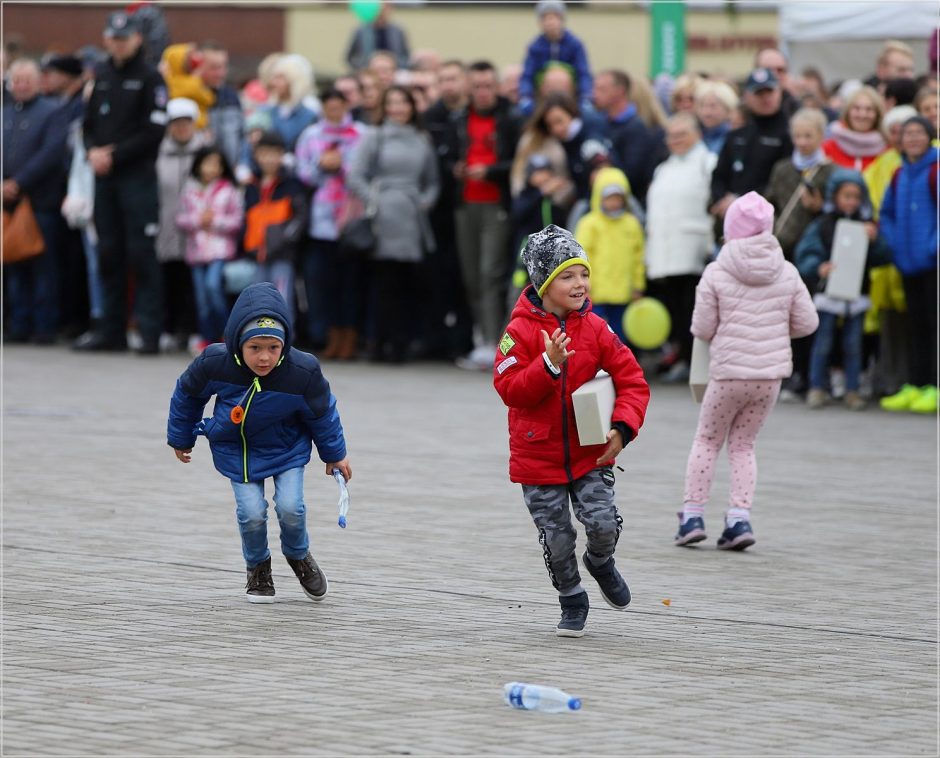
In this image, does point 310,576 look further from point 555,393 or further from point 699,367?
point 699,367

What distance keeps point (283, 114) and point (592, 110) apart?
3.12 metres

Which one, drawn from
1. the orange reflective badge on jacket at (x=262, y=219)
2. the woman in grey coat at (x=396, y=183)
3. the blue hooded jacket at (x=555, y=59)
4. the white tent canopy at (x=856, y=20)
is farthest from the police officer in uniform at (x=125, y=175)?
the white tent canopy at (x=856, y=20)

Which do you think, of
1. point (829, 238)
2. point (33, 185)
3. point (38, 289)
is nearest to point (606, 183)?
point (829, 238)

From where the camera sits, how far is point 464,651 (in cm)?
661

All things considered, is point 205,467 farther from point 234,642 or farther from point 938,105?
point 938,105

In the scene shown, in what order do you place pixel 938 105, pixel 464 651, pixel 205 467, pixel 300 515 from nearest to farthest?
pixel 464 651, pixel 300 515, pixel 205 467, pixel 938 105

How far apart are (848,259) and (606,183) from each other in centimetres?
222

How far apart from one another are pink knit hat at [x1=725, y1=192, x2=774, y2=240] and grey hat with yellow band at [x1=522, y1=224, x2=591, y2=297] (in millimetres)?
2383

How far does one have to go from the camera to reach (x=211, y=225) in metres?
17.3

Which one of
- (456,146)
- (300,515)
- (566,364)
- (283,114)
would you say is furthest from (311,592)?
(283,114)

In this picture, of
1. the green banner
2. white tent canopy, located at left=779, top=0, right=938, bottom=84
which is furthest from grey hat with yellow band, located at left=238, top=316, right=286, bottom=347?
the green banner

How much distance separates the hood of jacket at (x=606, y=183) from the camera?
15.3 m

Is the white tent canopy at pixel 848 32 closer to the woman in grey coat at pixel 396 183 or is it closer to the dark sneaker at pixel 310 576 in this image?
the woman in grey coat at pixel 396 183

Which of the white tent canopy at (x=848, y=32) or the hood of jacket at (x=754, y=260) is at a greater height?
the white tent canopy at (x=848, y=32)
